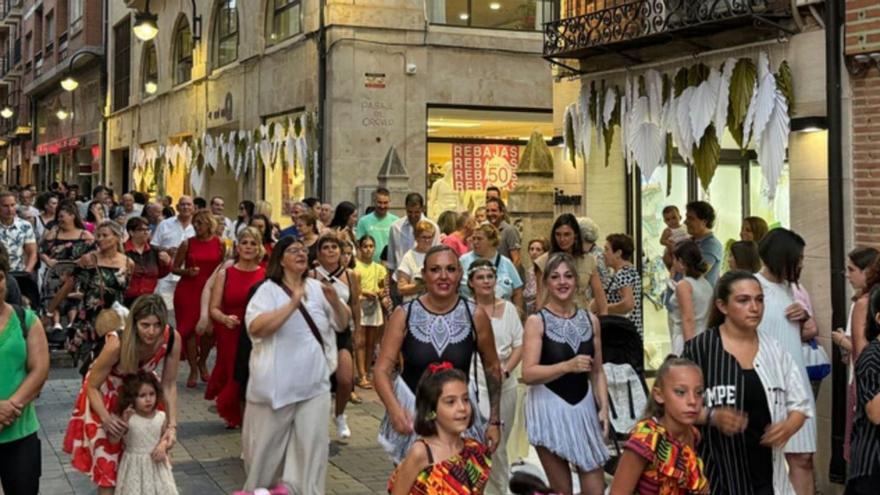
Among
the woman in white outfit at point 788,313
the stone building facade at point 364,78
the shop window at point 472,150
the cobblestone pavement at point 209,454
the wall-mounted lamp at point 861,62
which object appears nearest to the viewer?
the woman in white outfit at point 788,313

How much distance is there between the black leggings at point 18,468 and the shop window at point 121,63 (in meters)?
33.5

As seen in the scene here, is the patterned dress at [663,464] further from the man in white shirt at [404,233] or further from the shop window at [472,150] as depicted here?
the shop window at [472,150]

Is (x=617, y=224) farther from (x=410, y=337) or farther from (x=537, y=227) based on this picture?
(x=410, y=337)

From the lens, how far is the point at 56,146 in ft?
157

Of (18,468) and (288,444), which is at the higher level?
(18,468)

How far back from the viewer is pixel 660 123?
35.4 ft

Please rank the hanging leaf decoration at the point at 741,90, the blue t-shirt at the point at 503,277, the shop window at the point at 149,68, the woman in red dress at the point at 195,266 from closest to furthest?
1. the hanging leaf decoration at the point at 741,90
2. the blue t-shirt at the point at 503,277
3. the woman in red dress at the point at 195,266
4. the shop window at the point at 149,68

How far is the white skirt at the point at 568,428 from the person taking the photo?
596 centimetres

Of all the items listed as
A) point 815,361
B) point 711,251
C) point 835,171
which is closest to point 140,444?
point 815,361

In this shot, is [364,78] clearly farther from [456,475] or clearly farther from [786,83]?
[456,475]

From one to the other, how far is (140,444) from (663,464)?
3414 millimetres

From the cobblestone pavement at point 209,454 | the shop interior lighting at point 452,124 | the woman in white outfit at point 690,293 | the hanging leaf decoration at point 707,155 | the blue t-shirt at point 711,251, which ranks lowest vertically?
the cobblestone pavement at point 209,454

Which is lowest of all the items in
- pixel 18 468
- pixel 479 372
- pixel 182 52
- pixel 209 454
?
pixel 209 454

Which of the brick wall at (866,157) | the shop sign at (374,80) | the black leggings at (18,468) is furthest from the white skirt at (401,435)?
the shop sign at (374,80)
